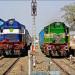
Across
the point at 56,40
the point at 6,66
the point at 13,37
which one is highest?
the point at 13,37

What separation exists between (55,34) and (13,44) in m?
4.13

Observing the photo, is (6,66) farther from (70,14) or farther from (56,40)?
A: (70,14)

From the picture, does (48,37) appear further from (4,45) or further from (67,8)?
(67,8)

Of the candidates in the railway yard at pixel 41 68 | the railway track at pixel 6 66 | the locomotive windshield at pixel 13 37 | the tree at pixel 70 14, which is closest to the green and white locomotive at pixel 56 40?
the locomotive windshield at pixel 13 37

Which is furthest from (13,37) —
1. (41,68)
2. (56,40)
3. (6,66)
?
(41,68)

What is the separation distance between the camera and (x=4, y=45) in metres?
35.7

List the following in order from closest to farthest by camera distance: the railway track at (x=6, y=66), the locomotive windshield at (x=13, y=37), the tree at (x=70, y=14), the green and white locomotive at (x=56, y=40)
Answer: the railway track at (x=6, y=66)
the green and white locomotive at (x=56, y=40)
the locomotive windshield at (x=13, y=37)
the tree at (x=70, y=14)

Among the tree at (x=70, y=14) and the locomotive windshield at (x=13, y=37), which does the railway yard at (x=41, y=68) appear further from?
the tree at (x=70, y=14)

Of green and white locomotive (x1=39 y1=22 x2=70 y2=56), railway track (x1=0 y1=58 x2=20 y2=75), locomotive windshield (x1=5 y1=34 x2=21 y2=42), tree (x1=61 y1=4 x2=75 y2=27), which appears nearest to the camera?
railway track (x1=0 y1=58 x2=20 y2=75)

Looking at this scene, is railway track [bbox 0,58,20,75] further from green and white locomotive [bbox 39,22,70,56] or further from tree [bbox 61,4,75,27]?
tree [bbox 61,4,75,27]

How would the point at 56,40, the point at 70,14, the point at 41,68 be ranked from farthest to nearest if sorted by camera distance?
1. the point at 70,14
2. the point at 56,40
3. the point at 41,68

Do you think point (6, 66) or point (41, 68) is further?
point (6, 66)

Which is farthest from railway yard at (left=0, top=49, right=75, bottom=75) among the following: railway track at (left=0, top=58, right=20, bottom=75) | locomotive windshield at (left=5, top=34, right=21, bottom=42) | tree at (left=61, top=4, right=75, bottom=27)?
tree at (left=61, top=4, right=75, bottom=27)

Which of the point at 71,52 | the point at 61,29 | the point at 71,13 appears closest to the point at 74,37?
the point at 71,52
